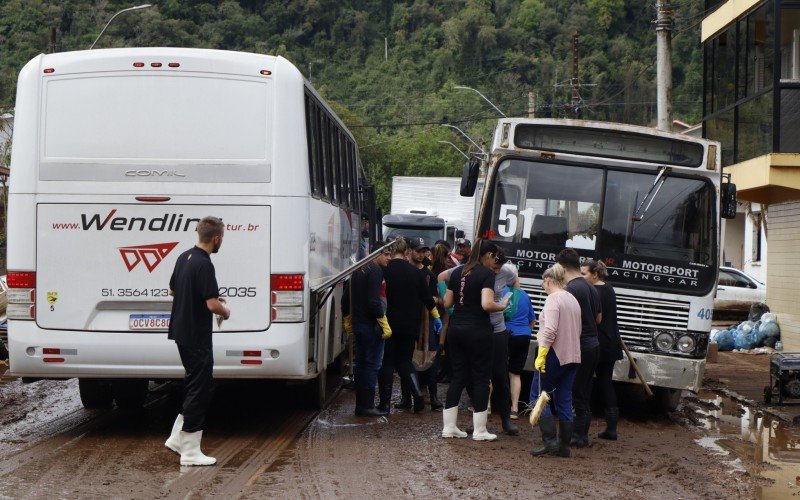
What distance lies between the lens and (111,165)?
10062 millimetres

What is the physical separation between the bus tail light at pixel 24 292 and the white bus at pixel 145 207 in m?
0.01

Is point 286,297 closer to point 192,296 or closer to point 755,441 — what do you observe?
point 192,296

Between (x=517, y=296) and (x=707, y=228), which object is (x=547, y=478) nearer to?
(x=517, y=296)

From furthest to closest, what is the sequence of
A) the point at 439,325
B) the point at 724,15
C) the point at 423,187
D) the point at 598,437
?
the point at 423,187 → the point at 724,15 → the point at 439,325 → the point at 598,437

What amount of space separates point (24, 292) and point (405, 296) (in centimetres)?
393

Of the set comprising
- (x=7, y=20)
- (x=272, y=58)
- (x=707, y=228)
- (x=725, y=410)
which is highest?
(x=7, y=20)

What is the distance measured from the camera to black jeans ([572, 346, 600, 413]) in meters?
10.2

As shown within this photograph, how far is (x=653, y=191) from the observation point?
12.5 meters

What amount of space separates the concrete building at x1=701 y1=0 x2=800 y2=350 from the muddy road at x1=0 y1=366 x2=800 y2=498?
955cm

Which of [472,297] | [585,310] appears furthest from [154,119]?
[585,310]

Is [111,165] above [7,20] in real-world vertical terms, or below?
below

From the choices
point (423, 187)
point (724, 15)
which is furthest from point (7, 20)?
point (724, 15)

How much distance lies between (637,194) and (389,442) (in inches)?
167

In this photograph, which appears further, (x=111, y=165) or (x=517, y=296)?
(x=517, y=296)
